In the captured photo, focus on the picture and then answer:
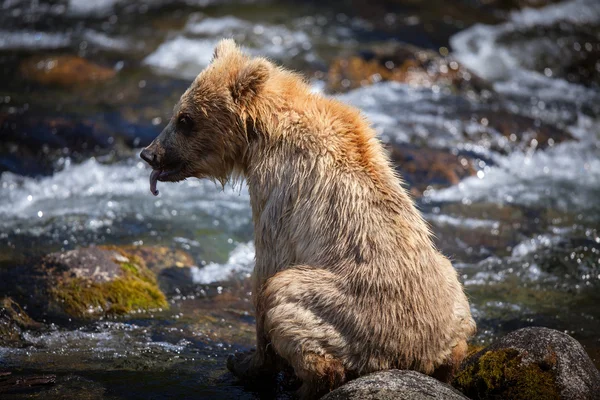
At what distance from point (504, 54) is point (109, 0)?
10180 millimetres

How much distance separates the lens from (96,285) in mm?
6996

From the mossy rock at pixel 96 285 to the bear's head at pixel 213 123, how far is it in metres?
1.46

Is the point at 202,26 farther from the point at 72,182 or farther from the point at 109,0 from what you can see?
the point at 72,182

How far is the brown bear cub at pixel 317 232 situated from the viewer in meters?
4.96

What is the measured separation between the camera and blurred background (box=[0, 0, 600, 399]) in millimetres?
6613

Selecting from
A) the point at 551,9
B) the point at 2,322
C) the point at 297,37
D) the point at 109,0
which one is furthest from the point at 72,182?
the point at 551,9

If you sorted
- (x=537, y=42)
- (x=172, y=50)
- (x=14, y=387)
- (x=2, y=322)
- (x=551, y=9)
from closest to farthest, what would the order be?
(x=14, y=387) → (x=2, y=322) → (x=172, y=50) → (x=537, y=42) → (x=551, y=9)

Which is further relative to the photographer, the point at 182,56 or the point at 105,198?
the point at 182,56

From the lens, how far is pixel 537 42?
1853 centimetres

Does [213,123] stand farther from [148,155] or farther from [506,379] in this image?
[506,379]

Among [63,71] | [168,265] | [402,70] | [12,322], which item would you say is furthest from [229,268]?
[402,70]

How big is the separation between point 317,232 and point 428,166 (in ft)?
22.1

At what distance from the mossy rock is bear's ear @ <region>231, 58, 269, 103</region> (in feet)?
7.98

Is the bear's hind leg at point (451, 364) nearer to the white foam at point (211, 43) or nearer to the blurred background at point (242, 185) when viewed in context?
the blurred background at point (242, 185)
